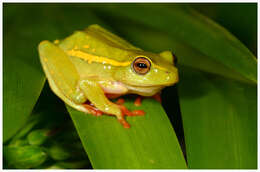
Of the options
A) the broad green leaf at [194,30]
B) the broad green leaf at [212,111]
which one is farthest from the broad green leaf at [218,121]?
the broad green leaf at [194,30]

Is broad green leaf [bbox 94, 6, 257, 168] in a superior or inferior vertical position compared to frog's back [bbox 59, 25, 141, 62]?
inferior

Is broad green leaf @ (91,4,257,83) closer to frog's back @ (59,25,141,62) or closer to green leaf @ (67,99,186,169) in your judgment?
frog's back @ (59,25,141,62)

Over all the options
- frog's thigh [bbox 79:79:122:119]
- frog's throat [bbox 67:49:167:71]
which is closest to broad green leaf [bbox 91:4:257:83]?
frog's throat [bbox 67:49:167:71]

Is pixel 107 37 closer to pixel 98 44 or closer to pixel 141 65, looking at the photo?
pixel 98 44

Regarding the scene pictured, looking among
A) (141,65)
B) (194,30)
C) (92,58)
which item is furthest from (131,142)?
(194,30)

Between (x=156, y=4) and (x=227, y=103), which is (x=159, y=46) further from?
(x=227, y=103)

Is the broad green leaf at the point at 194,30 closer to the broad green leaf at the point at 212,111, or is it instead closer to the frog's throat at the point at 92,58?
the broad green leaf at the point at 212,111

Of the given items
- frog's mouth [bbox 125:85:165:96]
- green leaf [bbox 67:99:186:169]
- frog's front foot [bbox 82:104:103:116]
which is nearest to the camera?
green leaf [bbox 67:99:186:169]
